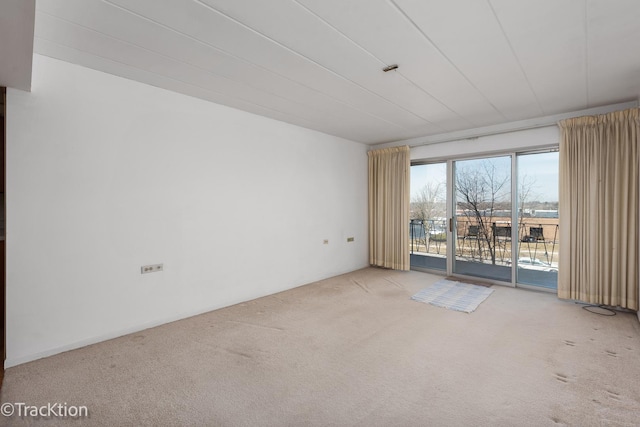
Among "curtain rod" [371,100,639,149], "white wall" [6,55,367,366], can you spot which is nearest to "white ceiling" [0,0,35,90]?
"white wall" [6,55,367,366]

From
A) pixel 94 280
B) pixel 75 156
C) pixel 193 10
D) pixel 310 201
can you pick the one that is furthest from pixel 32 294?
pixel 310 201

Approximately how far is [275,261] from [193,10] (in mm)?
3139

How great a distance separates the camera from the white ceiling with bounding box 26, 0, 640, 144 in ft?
6.13

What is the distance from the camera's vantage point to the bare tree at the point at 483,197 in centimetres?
471

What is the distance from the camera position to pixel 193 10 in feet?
6.11

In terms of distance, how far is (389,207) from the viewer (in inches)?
225

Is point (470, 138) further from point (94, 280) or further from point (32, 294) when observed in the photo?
point (32, 294)

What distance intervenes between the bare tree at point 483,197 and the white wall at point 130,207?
9.25ft

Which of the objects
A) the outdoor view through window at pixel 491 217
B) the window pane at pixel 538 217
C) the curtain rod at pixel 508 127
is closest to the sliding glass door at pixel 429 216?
the outdoor view through window at pixel 491 217

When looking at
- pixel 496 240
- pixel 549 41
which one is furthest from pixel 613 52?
pixel 496 240

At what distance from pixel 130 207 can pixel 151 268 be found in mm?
647

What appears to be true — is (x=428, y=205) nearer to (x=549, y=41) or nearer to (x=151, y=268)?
(x=549, y=41)

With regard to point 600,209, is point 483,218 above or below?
below

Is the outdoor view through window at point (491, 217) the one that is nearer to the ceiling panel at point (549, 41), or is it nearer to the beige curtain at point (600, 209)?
the beige curtain at point (600, 209)
